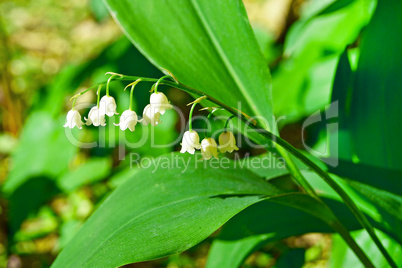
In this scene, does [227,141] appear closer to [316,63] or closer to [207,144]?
[207,144]

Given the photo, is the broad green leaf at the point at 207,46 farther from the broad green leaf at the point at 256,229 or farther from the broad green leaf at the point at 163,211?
the broad green leaf at the point at 256,229

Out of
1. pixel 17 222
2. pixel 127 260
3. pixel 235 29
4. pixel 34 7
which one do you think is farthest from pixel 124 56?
pixel 34 7

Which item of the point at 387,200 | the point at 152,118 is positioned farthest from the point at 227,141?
the point at 387,200

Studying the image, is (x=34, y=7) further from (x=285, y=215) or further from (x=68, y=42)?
(x=285, y=215)

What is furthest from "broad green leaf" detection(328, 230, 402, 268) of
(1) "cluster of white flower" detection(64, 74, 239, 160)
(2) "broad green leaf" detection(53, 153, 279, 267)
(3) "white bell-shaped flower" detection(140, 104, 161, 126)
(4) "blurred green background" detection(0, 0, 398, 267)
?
(3) "white bell-shaped flower" detection(140, 104, 161, 126)

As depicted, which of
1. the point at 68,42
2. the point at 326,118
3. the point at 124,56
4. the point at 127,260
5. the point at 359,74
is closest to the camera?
the point at 127,260

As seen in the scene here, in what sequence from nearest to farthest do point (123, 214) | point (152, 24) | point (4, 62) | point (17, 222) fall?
point (123, 214), point (152, 24), point (17, 222), point (4, 62)

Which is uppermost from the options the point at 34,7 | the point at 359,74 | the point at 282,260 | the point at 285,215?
the point at 34,7

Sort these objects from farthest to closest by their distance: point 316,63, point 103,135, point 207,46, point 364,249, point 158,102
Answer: point 103,135
point 316,63
point 364,249
point 207,46
point 158,102
